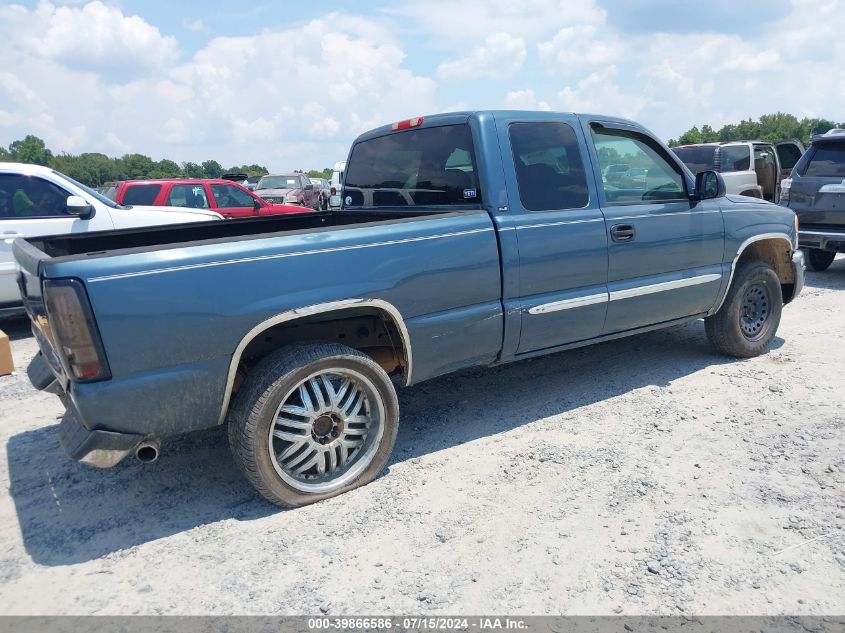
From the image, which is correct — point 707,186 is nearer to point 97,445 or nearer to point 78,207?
point 97,445

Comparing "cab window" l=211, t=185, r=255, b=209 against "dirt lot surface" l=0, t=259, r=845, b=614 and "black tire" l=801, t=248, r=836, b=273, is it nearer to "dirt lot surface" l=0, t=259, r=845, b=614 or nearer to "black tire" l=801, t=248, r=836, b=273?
"dirt lot surface" l=0, t=259, r=845, b=614

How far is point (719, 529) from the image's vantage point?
3.00 metres

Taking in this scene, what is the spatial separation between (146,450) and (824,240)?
28.6 ft

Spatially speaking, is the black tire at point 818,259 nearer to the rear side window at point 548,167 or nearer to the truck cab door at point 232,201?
the rear side window at point 548,167

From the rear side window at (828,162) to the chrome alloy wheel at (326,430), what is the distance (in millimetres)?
8177

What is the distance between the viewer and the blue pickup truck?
2.81 meters

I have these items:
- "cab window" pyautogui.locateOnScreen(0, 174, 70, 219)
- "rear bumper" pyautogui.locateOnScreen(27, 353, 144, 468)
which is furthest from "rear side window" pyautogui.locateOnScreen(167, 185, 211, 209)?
"rear bumper" pyautogui.locateOnScreen(27, 353, 144, 468)

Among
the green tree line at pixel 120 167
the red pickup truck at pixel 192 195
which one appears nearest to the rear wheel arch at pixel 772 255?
the red pickup truck at pixel 192 195

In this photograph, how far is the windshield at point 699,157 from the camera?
39.5 feet

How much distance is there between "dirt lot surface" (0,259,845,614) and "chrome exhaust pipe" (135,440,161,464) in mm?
419

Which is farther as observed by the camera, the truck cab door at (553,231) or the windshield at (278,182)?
the windshield at (278,182)

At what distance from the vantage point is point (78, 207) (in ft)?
22.9

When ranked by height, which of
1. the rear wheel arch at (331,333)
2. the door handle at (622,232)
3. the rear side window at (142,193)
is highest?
the rear side window at (142,193)

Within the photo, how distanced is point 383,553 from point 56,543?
1.56m
